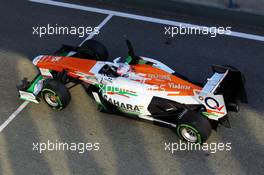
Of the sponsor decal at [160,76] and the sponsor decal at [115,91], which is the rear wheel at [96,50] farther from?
the sponsor decal at [160,76]

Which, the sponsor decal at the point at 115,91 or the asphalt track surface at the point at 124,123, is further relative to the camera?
the sponsor decal at the point at 115,91

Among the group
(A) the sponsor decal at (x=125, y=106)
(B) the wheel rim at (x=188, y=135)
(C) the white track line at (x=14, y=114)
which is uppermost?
(A) the sponsor decal at (x=125, y=106)

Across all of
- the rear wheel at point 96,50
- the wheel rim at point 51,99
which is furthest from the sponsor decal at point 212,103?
the wheel rim at point 51,99

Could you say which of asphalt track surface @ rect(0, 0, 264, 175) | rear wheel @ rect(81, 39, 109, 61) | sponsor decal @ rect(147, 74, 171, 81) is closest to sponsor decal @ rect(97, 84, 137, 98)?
sponsor decal @ rect(147, 74, 171, 81)

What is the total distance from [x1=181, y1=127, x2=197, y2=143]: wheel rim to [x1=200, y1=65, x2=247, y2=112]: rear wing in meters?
Answer: 0.64

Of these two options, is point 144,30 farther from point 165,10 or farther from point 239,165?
point 239,165

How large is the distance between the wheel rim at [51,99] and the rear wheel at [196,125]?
2.20 metres

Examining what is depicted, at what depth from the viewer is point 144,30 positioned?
33.5 ft

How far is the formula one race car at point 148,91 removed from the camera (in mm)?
7215

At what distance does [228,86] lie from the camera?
7.53 metres

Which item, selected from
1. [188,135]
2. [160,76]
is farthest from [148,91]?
[188,135]

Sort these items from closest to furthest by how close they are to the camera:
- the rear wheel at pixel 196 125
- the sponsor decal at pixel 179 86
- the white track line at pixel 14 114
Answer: the rear wheel at pixel 196 125 < the sponsor decal at pixel 179 86 < the white track line at pixel 14 114

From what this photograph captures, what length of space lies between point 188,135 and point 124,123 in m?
1.18

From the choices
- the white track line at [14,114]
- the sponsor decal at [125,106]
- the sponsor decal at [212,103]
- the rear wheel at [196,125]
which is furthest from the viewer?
the white track line at [14,114]
